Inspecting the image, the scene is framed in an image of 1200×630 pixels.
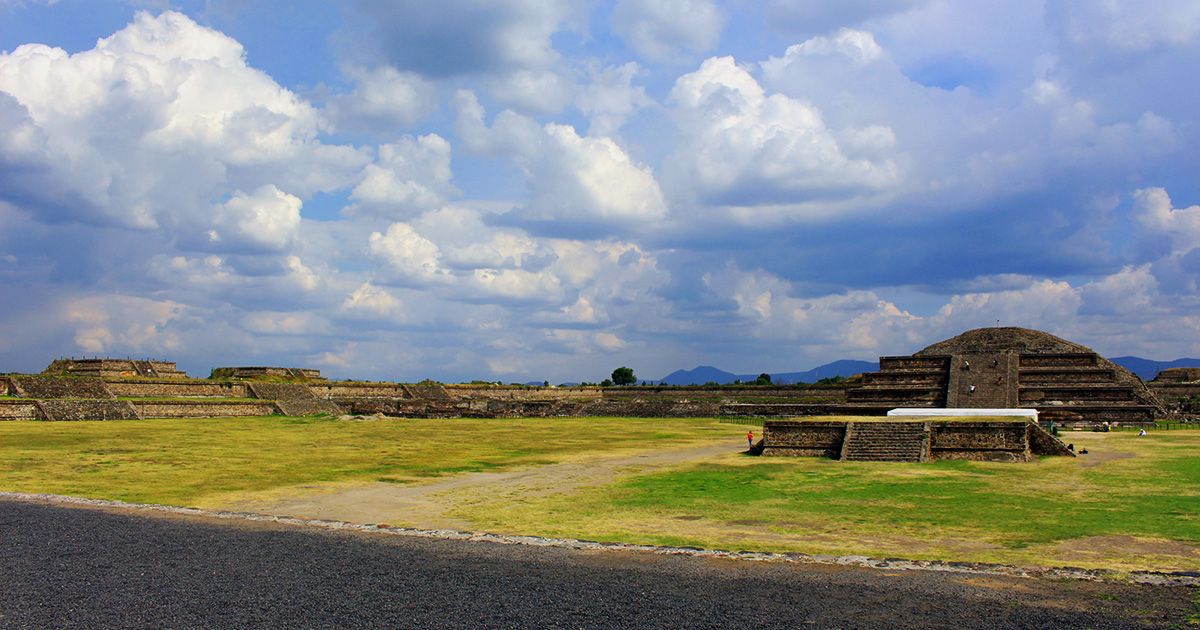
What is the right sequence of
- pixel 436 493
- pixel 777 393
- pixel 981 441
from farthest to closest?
pixel 777 393
pixel 981 441
pixel 436 493

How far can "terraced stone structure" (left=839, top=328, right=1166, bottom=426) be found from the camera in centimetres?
4459

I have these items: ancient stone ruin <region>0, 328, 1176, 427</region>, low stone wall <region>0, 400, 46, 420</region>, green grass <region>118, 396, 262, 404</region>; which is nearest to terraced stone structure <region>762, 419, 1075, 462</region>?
ancient stone ruin <region>0, 328, 1176, 427</region>

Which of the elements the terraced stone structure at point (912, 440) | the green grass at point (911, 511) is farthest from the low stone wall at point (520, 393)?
the green grass at point (911, 511)

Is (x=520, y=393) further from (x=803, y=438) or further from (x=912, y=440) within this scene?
(x=912, y=440)

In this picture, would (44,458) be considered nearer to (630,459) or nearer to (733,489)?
(630,459)

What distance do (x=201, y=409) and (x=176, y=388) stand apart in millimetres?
7796

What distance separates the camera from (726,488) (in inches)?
814

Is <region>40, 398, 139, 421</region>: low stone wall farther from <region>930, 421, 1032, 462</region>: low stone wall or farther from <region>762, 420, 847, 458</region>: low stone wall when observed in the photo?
<region>930, 421, 1032, 462</region>: low stone wall

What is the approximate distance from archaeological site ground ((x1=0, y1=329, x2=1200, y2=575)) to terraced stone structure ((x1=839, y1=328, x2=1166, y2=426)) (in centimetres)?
15

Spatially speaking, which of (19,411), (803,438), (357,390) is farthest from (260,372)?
(803,438)

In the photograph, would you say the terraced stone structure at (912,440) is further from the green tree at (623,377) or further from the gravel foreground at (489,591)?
the green tree at (623,377)

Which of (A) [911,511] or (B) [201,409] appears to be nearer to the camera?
(A) [911,511]

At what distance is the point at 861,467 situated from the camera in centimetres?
2522

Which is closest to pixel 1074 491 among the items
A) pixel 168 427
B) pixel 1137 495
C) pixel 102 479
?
pixel 1137 495
